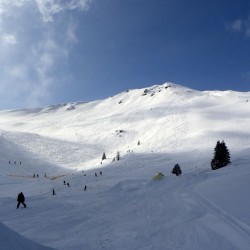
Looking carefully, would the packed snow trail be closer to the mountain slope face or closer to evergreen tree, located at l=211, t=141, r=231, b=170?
evergreen tree, located at l=211, t=141, r=231, b=170

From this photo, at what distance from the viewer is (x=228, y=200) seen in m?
16.1

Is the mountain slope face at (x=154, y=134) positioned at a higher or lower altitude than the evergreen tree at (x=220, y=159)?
higher

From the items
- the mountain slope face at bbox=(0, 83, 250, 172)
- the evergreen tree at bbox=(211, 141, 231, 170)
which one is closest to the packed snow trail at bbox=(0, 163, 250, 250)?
the evergreen tree at bbox=(211, 141, 231, 170)

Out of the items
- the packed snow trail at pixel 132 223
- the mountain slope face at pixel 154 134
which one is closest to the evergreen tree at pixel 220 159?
the packed snow trail at pixel 132 223

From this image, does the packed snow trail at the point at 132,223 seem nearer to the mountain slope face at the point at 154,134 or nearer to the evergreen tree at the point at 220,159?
the evergreen tree at the point at 220,159

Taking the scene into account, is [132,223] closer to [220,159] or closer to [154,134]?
[220,159]

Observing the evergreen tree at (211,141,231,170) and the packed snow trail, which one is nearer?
the packed snow trail

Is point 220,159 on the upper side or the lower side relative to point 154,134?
lower

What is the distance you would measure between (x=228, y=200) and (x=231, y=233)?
4.57 m

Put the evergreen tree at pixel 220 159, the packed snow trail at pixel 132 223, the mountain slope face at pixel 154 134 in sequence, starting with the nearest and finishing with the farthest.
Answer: the packed snow trail at pixel 132 223 → the evergreen tree at pixel 220 159 → the mountain slope face at pixel 154 134

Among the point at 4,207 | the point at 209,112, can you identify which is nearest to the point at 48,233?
the point at 4,207

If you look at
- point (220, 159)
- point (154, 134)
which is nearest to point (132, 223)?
point (220, 159)

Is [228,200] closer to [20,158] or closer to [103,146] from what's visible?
[20,158]

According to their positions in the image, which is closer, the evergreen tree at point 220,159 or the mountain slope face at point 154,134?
the evergreen tree at point 220,159
